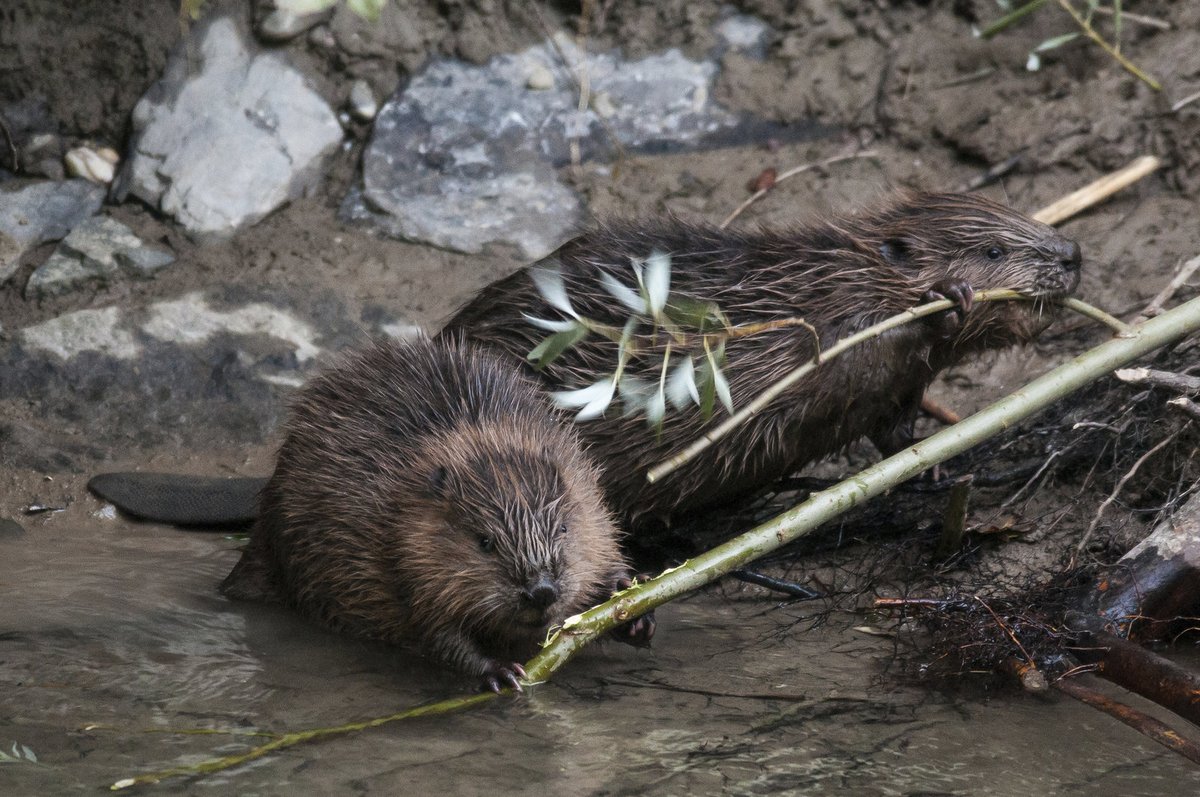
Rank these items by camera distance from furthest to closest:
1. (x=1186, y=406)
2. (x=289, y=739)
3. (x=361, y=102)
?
(x=361, y=102) < (x=1186, y=406) < (x=289, y=739)

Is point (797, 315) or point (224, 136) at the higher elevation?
point (224, 136)

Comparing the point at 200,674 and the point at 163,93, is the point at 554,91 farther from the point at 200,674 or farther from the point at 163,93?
the point at 200,674

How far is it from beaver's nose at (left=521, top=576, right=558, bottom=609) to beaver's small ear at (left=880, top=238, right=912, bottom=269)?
4.32 ft

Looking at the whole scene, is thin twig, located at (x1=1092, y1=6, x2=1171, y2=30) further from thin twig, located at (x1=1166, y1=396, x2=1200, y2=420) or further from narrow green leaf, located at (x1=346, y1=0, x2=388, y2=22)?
narrow green leaf, located at (x1=346, y1=0, x2=388, y2=22)

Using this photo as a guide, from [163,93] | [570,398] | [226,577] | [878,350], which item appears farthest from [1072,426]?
[163,93]

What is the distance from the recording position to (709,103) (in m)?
4.85

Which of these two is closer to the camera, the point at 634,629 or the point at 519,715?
the point at 519,715

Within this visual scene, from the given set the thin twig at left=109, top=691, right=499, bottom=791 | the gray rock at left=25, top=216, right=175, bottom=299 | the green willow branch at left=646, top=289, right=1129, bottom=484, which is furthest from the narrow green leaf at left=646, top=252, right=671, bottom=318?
the gray rock at left=25, top=216, right=175, bottom=299

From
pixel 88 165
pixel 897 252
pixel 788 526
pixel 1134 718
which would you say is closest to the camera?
pixel 1134 718

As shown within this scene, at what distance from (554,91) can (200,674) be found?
279 centimetres

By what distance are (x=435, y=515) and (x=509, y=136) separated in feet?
7.34

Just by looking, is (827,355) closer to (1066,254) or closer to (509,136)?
(1066,254)

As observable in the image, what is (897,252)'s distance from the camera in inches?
136

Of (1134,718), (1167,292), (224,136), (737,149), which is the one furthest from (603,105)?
(1134,718)
